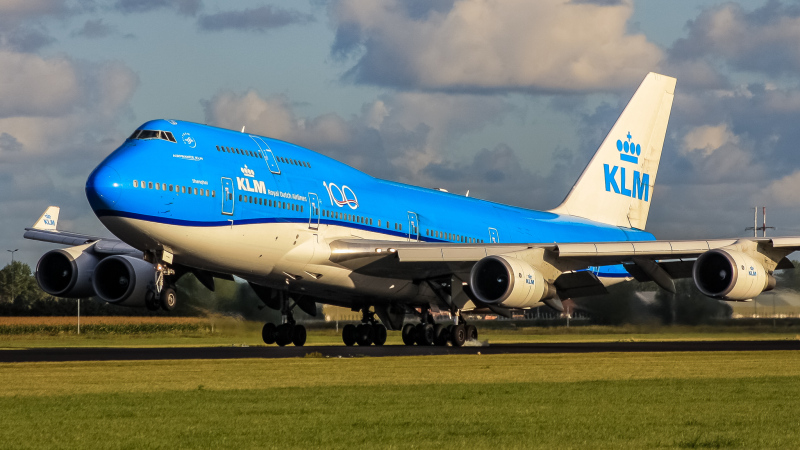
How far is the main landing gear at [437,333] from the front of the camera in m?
34.4

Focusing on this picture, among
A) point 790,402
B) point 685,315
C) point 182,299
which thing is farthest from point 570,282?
point 790,402

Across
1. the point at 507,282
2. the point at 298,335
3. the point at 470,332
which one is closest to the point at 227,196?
the point at 507,282

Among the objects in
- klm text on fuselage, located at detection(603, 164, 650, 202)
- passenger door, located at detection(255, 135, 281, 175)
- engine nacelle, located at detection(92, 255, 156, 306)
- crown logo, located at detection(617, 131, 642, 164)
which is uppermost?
crown logo, located at detection(617, 131, 642, 164)

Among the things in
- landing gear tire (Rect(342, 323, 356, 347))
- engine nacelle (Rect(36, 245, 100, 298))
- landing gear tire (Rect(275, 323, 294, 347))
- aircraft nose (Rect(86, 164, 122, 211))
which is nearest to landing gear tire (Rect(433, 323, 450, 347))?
landing gear tire (Rect(342, 323, 356, 347))

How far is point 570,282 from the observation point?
3453 centimetres

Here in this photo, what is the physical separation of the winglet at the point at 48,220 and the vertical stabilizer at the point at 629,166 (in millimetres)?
21294

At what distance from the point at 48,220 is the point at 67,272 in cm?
492

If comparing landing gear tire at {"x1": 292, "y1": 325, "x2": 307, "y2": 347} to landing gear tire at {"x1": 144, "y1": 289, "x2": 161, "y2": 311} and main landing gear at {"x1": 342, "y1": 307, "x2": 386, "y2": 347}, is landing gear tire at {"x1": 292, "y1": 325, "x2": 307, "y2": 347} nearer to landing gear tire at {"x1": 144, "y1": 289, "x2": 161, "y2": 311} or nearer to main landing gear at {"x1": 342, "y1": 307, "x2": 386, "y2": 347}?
main landing gear at {"x1": 342, "y1": 307, "x2": 386, "y2": 347}

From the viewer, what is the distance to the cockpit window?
27.9m

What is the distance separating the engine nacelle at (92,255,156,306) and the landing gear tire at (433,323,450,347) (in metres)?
9.66

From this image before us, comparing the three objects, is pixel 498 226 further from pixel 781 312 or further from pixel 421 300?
pixel 781 312

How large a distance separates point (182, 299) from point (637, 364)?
21.0 m

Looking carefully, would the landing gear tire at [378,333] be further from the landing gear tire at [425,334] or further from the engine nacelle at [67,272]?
the engine nacelle at [67,272]

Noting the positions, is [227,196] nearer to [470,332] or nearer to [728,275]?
[470,332]
